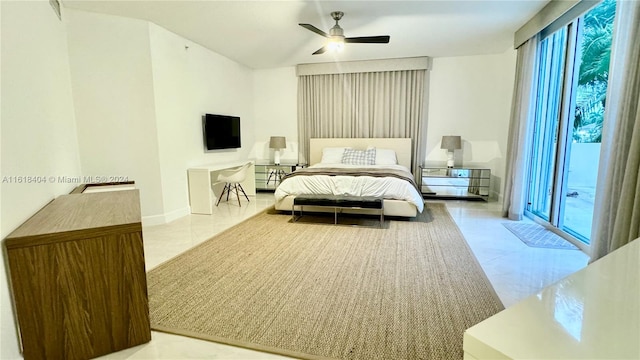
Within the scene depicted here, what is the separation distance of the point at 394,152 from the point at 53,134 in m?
4.73

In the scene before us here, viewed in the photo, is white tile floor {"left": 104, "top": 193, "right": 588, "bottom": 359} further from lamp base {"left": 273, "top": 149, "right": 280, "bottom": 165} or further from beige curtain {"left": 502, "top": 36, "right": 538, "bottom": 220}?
lamp base {"left": 273, "top": 149, "right": 280, "bottom": 165}

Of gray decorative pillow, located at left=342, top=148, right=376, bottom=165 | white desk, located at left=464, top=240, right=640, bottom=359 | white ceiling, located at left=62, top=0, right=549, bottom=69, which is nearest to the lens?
white desk, located at left=464, top=240, right=640, bottom=359

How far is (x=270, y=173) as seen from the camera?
6309 mm

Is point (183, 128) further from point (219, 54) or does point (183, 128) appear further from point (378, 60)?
point (378, 60)

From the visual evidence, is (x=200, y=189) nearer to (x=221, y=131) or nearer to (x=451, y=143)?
(x=221, y=131)

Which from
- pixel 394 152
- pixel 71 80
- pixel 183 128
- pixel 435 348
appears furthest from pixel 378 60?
pixel 435 348

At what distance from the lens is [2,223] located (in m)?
1.44

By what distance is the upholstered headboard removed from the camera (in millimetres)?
5715

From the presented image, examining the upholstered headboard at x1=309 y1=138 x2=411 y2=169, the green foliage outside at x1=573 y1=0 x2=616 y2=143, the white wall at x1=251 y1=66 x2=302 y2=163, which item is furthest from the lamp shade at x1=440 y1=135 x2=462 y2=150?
the white wall at x1=251 y1=66 x2=302 y2=163

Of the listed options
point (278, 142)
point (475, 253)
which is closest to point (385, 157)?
point (278, 142)

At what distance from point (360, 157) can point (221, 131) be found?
2.44 m

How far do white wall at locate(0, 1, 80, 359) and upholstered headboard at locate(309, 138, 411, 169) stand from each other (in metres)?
3.93

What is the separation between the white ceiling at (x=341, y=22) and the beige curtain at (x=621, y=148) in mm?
1402

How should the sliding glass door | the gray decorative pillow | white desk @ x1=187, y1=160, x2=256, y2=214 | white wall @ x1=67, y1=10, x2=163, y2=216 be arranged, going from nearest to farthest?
1. the sliding glass door
2. white wall @ x1=67, y1=10, x2=163, y2=216
3. white desk @ x1=187, y1=160, x2=256, y2=214
4. the gray decorative pillow
